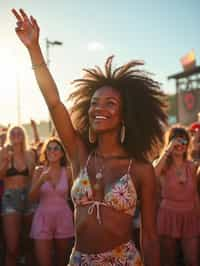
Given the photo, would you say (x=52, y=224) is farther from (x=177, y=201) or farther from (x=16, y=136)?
(x=177, y=201)

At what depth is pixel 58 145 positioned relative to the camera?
5.04 meters

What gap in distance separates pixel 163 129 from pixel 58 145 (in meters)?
2.49

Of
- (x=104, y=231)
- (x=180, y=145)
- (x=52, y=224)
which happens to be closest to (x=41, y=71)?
(x=104, y=231)

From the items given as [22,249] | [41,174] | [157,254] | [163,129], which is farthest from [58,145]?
[157,254]

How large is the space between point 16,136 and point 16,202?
91 cm

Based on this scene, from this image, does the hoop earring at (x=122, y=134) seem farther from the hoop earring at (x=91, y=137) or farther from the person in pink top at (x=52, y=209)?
the person in pink top at (x=52, y=209)

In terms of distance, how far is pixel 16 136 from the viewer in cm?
537

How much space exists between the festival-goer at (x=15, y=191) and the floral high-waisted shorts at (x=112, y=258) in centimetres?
270

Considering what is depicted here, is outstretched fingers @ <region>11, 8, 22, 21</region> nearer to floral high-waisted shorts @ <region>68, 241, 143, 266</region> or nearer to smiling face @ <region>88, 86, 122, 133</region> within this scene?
smiling face @ <region>88, 86, 122, 133</region>

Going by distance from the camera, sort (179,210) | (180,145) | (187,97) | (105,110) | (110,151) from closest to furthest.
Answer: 1. (105,110)
2. (110,151)
3. (179,210)
4. (180,145)
5. (187,97)

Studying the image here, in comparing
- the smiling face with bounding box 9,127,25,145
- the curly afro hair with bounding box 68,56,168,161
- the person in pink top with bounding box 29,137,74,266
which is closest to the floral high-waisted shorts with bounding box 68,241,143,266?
the curly afro hair with bounding box 68,56,168,161

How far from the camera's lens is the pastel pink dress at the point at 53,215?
465 centimetres

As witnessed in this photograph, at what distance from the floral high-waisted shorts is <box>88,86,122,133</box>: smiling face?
0.70 metres

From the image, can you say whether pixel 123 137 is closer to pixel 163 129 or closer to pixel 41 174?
pixel 163 129
